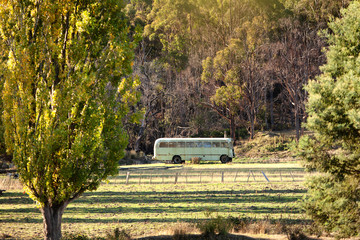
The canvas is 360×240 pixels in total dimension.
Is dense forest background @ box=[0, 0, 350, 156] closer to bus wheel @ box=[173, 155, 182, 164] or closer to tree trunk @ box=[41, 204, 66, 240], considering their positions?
bus wheel @ box=[173, 155, 182, 164]

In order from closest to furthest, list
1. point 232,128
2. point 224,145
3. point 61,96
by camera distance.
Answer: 1. point 61,96
2. point 224,145
3. point 232,128

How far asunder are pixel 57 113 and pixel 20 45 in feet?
6.40

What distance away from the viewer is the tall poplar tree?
9.52 m

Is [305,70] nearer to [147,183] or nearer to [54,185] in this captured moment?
[147,183]

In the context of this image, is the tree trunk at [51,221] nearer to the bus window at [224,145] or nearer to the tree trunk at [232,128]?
the bus window at [224,145]

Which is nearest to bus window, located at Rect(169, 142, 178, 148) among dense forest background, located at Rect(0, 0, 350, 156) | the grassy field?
dense forest background, located at Rect(0, 0, 350, 156)

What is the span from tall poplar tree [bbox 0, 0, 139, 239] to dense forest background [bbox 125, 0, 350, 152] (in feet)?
117

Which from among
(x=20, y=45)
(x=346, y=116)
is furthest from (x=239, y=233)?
(x=20, y=45)

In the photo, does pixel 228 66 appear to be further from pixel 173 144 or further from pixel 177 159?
pixel 177 159

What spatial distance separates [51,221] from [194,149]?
97.7 ft

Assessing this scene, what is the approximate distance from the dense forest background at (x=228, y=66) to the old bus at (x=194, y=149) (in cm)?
741

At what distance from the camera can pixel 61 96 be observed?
9.71 m

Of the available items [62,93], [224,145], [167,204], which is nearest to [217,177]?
[167,204]

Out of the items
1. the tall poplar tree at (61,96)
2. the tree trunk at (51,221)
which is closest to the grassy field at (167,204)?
the tall poplar tree at (61,96)
